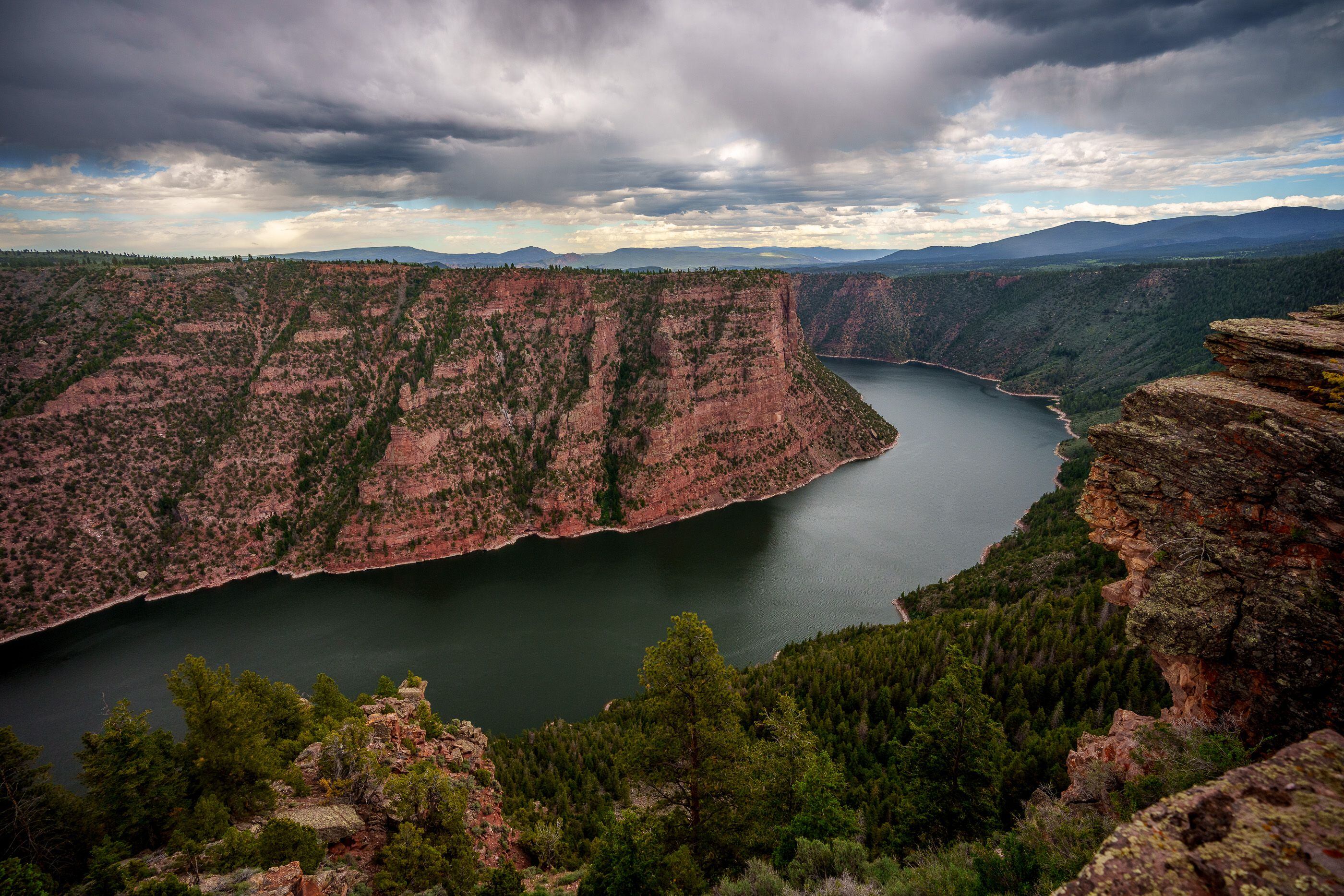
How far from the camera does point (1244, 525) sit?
635 inches

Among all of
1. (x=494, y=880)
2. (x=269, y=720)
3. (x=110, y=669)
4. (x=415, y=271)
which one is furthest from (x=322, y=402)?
(x=494, y=880)

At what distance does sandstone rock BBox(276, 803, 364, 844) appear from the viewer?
941 inches

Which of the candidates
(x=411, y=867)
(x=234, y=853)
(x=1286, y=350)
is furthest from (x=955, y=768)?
(x=234, y=853)

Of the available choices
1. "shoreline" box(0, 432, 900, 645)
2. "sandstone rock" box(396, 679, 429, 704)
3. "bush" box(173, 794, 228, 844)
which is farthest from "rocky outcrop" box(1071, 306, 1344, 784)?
"shoreline" box(0, 432, 900, 645)

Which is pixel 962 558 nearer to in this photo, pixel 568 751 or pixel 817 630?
pixel 817 630

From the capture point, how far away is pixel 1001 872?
56.6 feet

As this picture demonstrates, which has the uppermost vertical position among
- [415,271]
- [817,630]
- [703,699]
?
[415,271]

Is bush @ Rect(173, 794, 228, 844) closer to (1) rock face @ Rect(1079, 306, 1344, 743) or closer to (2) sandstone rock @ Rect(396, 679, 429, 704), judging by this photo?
(2) sandstone rock @ Rect(396, 679, 429, 704)

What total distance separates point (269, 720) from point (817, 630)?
5155 centimetres

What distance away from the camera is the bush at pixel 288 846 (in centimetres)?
2083

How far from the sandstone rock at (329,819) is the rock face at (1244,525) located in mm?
29829

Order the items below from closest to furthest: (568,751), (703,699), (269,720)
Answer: (703,699), (269,720), (568,751)

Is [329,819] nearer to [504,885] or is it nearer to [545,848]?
[504,885]

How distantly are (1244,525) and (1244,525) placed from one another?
0.01 meters
